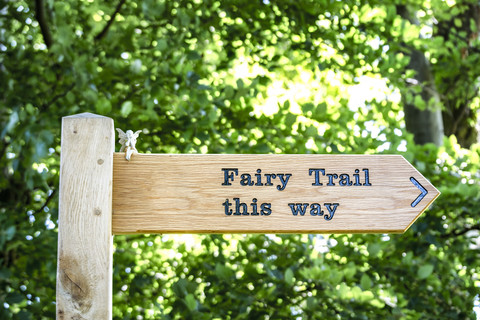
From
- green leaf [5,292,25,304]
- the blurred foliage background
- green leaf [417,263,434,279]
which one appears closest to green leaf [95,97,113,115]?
the blurred foliage background

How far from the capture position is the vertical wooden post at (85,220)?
4.42 feet

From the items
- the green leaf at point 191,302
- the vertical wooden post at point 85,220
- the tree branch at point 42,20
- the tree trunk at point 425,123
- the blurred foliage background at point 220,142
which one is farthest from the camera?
the tree trunk at point 425,123

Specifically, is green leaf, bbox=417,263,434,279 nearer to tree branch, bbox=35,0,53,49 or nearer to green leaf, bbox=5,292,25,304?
green leaf, bbox=5,292,25,304

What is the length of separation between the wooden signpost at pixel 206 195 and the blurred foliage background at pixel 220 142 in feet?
2.92

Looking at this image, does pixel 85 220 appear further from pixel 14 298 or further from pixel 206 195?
pixel 14 298

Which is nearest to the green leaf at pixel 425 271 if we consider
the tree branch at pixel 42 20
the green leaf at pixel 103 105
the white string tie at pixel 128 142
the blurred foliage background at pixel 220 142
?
the blurred foliage background at pixel 220 142

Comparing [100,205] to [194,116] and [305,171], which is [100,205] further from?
[194,116]

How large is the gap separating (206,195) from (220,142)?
4.92ft

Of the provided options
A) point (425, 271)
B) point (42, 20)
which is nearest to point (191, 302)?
point (425, 271)

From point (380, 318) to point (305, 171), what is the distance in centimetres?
147

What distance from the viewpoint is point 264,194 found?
1.44 m

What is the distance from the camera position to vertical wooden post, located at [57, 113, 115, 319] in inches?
53.0

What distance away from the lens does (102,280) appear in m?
1.35

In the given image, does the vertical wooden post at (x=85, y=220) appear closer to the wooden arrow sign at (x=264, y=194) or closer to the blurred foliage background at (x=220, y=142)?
the wooden arrow sign at (x=264, y=194)
